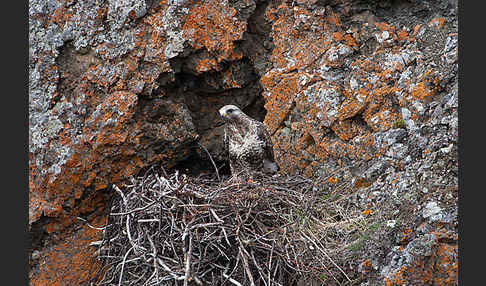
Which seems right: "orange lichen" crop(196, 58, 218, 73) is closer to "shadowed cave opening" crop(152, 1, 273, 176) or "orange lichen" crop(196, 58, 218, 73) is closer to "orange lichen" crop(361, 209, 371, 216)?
"shadowed cave opening" crop(152, 1, 273, 176)

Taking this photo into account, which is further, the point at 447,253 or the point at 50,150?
the point at 50,150

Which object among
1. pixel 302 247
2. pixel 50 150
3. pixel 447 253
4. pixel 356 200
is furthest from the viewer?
pixel 50 150

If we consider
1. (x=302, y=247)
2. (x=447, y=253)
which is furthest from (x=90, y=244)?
(x=447, y=253)

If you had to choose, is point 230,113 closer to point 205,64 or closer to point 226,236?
point 205,64

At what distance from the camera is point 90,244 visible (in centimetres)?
436

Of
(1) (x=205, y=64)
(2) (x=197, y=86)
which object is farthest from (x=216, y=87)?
(1) (x=205, y=64)

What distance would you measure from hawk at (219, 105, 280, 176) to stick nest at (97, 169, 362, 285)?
39 centimetres

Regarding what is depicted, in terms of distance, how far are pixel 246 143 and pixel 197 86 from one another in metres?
0.88

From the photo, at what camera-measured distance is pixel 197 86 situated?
16.1 ft

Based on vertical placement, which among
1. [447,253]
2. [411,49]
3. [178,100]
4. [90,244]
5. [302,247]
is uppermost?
[411,49]

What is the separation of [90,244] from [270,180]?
1640 mm

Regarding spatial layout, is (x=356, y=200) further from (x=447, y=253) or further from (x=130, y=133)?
(x=130, y=133)

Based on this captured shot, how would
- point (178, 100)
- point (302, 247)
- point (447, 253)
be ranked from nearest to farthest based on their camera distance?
point (447, 253) < point (302, 247) < point (178, 100)

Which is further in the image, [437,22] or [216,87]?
[216,87]
